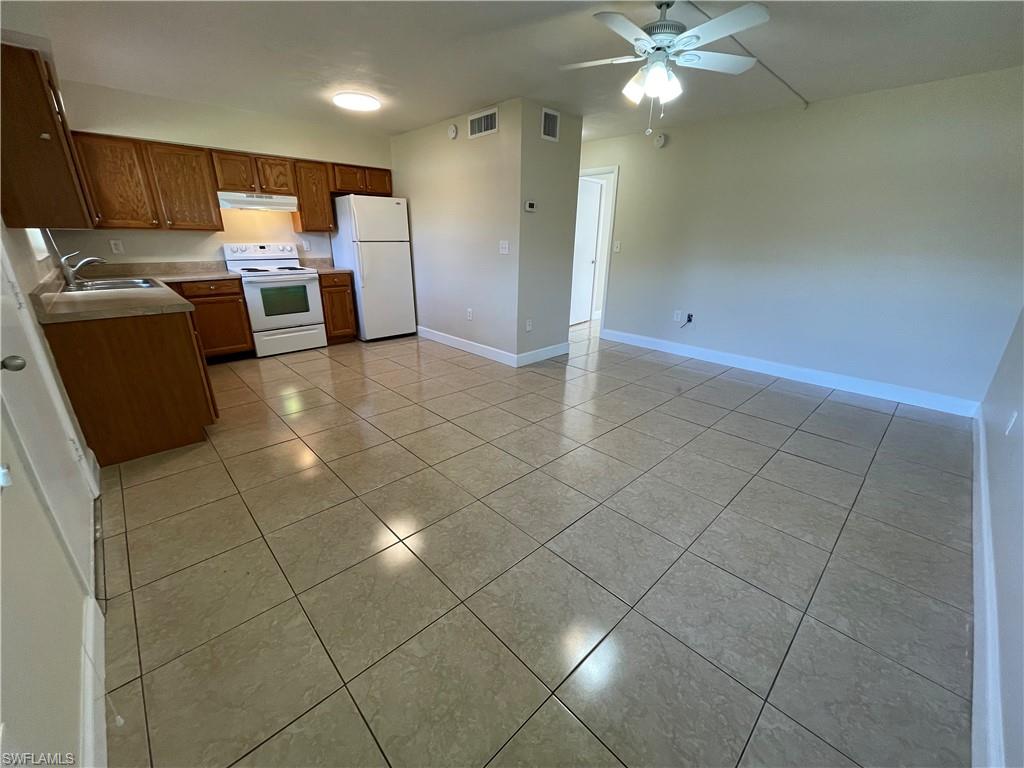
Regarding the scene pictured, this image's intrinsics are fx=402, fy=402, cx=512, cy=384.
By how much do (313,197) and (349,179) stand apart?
0.48 m

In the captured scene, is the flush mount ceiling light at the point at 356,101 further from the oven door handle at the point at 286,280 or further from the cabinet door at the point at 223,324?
the cabinet door at the point at 223,324

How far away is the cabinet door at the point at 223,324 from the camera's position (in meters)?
3.96

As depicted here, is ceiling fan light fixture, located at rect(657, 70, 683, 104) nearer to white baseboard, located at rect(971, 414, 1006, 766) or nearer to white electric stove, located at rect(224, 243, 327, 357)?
white baseboard, located at rect(971, 414, 1006, 766)

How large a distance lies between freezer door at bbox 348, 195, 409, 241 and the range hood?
2.09ft

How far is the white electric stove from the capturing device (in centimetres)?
423

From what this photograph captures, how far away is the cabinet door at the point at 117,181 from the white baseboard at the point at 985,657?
5863 mm

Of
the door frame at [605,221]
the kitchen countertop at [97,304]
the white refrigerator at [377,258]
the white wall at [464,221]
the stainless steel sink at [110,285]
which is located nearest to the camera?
the kitchen countertop at [97,304]

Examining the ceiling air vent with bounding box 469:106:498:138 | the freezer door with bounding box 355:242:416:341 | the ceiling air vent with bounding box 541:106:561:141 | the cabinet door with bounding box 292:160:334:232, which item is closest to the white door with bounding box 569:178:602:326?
the ceiling air vent with bounding box 541:106:561:141

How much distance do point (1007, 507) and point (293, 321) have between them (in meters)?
5.44

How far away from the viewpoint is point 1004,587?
138 cm

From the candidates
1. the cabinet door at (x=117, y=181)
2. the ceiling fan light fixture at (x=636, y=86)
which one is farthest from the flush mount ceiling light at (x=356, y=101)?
the ceiling fan light fixture at (x=636, y=86)

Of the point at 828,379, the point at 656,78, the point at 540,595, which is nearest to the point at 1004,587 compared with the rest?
the point at 540,595

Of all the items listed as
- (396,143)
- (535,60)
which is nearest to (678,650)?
(535,60)

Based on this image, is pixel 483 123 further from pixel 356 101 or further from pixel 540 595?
pixel 540 595
